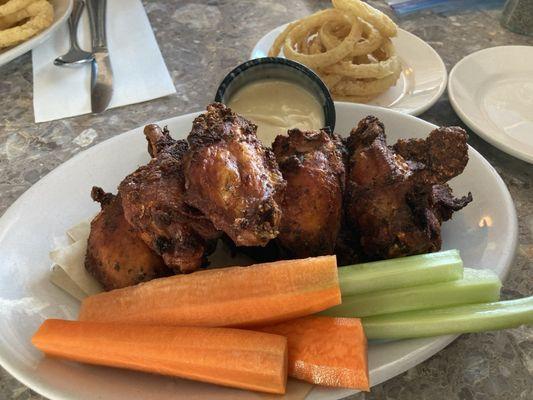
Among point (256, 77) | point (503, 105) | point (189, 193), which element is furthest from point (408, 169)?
point (503, 105)

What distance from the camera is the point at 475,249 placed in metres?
1.60

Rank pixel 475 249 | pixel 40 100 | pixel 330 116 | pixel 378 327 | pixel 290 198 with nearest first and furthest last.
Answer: pixel 378 327 → pixel 290 198 → pixel 475 249 → pixel 330 116 → pixel 40 100

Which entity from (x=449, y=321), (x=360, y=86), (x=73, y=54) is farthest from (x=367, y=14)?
(x=449, y=321)

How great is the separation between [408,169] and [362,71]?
1165 millimetres

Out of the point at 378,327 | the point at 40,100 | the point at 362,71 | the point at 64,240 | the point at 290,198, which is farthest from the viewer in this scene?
the point at 40,100

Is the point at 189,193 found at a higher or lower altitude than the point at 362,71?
higher

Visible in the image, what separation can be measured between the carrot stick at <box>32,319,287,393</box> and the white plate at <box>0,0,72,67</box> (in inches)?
75.0

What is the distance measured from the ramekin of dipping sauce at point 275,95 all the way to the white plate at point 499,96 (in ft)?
2.54

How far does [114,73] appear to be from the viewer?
9.74 feet

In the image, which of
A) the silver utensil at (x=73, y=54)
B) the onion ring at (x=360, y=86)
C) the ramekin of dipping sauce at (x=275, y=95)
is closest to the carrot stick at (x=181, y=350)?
the ramekin of dipping sauce at (x=275, y=95)

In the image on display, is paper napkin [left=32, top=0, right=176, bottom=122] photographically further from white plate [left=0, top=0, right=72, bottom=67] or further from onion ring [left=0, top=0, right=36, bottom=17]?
onion ring [left=0, top=0, right=36, bottom=17]

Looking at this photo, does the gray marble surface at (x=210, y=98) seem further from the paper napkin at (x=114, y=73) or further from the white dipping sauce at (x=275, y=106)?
the white dipping sauce at (x=275, y=106)

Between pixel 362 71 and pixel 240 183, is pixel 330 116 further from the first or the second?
pixel 240 183

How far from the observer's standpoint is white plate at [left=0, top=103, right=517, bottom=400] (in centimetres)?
128
